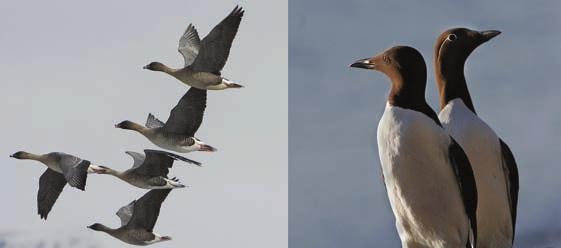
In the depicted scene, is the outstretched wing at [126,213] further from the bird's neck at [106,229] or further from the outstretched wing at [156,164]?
the outstretched wing at [156,164]

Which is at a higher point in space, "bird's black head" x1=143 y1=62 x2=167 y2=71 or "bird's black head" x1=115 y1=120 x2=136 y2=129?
"bird's black head" x1=143 y1=62 x2=167 y2=71

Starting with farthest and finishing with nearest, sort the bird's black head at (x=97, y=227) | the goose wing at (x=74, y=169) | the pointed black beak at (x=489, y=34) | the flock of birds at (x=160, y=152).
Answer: the bird's black head at (x=97, y=227), the goose wing at (x=74, y=169), the flock of birds at (x=160, y=152), the pointed black beak at (x=489, y=34)

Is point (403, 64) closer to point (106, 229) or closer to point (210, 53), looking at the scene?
point (210, 53)

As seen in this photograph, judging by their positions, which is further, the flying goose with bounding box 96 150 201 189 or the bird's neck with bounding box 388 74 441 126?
the flying goose with bounding box 96 150 201 189

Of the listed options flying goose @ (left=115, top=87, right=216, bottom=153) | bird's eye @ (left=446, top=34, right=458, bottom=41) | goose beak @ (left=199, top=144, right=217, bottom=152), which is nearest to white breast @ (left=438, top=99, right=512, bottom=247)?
bird's eye @ (left=446, top=34, right=458, bottom=41)

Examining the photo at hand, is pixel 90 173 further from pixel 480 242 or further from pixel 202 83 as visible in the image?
pixel 480 242

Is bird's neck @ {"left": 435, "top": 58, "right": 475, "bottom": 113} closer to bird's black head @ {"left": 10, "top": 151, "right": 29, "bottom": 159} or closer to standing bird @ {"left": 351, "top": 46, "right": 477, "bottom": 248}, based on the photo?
standing bird @ {"left": 351, "top": 46, "right": 477, "bottom": 248}

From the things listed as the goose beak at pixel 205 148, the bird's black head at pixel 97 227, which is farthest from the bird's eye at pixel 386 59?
the bird's black head at pixel 97 227

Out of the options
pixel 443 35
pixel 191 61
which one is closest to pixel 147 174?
pixel 191 61
